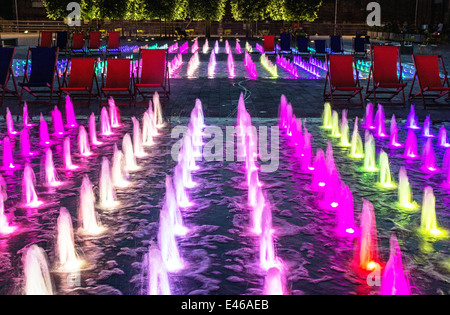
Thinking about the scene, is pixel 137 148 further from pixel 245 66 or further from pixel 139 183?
pixel 245 66

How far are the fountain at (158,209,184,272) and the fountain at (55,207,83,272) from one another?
65cm

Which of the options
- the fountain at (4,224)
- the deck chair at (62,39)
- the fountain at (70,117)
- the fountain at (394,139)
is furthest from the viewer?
the deck chair at (62,39)

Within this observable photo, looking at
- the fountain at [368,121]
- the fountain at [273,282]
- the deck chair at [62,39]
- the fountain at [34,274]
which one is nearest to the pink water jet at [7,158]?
the fountain at [34,274]

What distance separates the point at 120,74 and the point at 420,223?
709 centimetres

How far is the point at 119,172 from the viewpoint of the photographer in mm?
6246

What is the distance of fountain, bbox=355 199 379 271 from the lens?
3.94m

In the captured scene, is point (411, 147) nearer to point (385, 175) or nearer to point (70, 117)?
point (385, 175)

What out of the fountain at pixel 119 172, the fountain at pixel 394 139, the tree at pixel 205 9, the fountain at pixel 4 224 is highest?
the tree at pixel 205 9

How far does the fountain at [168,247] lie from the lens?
3.89 m

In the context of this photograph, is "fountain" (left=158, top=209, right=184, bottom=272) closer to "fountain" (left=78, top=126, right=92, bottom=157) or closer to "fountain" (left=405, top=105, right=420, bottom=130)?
"fountain" (left=78, top=126, right=92, bottom=157)

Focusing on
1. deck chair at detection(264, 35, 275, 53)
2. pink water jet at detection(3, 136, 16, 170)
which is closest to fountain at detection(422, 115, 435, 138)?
pink water jet at detection(3, 136, 16, 170)

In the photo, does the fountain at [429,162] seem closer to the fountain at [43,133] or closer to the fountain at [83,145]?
the fountain at [83,145]

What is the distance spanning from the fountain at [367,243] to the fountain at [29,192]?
323 centimetres
